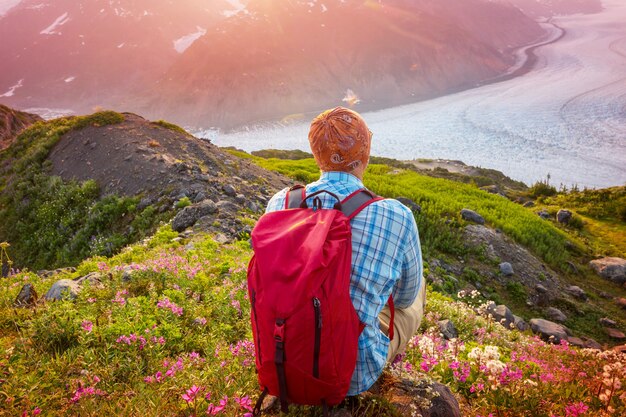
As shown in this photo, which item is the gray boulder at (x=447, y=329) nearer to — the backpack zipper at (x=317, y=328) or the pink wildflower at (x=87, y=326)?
the backpack zipper at (x=317, y=328)

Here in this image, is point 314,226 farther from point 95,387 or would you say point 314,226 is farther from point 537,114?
point 537,114

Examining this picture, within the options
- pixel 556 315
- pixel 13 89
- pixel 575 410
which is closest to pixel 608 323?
pixel 556 315

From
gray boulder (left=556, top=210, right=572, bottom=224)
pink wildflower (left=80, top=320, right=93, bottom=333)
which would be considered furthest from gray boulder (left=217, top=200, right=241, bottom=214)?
gray boulder (left=556, top=210, right=572, bottom=224)

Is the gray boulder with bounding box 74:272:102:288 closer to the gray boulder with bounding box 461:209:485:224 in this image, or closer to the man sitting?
the man sitting

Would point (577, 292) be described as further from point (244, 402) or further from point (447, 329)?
point (244, 402)

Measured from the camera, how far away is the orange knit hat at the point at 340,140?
2557 mm

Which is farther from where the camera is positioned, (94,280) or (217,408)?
(94,280)

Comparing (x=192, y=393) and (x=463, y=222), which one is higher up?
(x=192, y=393)

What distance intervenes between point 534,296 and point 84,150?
19104 mm

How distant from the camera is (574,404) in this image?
292 cm

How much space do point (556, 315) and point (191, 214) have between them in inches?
434

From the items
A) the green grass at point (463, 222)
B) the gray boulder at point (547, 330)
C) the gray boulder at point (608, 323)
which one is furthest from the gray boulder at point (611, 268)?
the gray boulder at point (547, 330)

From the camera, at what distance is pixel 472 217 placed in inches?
566

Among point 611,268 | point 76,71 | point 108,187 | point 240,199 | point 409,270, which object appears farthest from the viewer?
point 76,71
